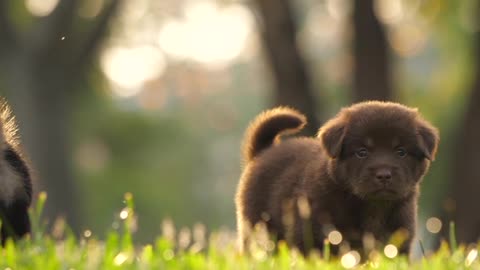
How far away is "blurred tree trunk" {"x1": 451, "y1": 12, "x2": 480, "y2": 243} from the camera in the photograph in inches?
668

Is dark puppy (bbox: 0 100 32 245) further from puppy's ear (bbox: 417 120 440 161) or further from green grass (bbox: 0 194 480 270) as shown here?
puppy's ear (bbox: 417 120 440 161)

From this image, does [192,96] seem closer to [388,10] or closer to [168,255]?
[388,10]

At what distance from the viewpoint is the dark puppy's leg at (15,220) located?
773cm

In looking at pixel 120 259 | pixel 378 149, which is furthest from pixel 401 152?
pixel 120 259

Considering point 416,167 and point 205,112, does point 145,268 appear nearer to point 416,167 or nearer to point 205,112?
point 416,167

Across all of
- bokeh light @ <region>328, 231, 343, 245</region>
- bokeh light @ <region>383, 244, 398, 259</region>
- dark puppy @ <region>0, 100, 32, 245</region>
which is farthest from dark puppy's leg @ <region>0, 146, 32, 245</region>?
bokeh light @ <region>383, 244, 398, 259</region>

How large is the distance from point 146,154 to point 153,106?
249 cm

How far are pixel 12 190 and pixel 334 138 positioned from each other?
7.28 ft

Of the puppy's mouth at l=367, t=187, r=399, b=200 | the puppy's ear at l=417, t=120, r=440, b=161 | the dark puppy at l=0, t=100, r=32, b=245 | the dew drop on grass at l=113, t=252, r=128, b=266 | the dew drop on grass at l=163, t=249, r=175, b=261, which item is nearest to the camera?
the dew drop on grass at l=113, t=252, r=128, b=266

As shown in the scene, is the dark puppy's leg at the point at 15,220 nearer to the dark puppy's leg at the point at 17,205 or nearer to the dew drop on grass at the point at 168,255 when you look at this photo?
the dark puppy's leg at the point at 17,205

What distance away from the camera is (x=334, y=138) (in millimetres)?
8086

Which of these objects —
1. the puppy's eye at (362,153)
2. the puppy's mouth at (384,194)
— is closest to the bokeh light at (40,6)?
the puppy's eye at (362,153)

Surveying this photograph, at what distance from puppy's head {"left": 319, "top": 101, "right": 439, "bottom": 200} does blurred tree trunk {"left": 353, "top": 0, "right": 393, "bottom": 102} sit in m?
8.97

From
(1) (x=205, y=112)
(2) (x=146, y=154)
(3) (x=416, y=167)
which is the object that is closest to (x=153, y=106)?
(2) (x=146, y=154)
